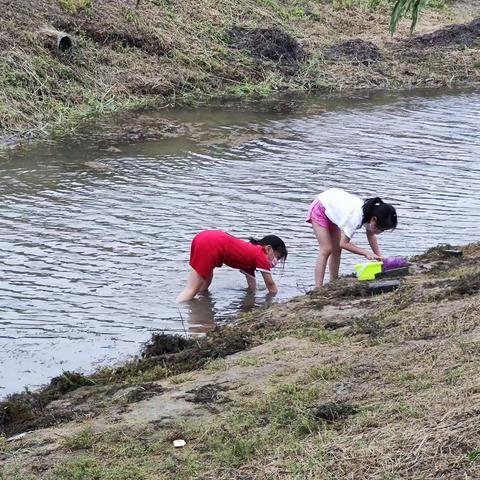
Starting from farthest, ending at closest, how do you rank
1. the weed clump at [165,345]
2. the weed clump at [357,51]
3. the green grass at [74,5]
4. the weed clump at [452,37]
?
the weed clump at [452,37], the weed clump at [357,51], the green grass at [74,5], the weed clump at [165,345]

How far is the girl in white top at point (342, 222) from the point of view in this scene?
8953mm

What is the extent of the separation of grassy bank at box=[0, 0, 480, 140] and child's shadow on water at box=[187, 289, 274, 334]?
26.1 feet

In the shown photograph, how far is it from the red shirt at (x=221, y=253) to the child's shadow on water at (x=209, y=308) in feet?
1.01

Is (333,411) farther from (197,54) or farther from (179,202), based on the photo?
(197,54)

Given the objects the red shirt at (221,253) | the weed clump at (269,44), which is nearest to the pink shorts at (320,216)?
the red shirt at (221,253)

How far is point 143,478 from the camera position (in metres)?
4.79

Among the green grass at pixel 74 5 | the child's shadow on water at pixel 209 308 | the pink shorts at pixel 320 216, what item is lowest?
the child's shadow on water at pixel 209 308

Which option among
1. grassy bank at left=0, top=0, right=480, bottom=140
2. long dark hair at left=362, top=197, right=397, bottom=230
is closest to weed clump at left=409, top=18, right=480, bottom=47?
grassy bank at left=0, top=0, right=480, bottom=140

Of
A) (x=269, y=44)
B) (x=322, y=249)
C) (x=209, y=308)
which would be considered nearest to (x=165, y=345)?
(x=209, y=308)

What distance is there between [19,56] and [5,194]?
6.05 metres

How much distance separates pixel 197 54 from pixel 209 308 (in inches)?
525

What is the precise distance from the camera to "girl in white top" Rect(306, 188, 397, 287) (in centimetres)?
895

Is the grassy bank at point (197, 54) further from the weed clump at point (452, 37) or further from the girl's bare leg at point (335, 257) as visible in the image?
the girl's bare leg at point (335, 257)

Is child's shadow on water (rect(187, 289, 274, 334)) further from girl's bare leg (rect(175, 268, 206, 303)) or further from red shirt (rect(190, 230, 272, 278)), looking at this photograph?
red shirt (rect(190, 230, 272, 278))
